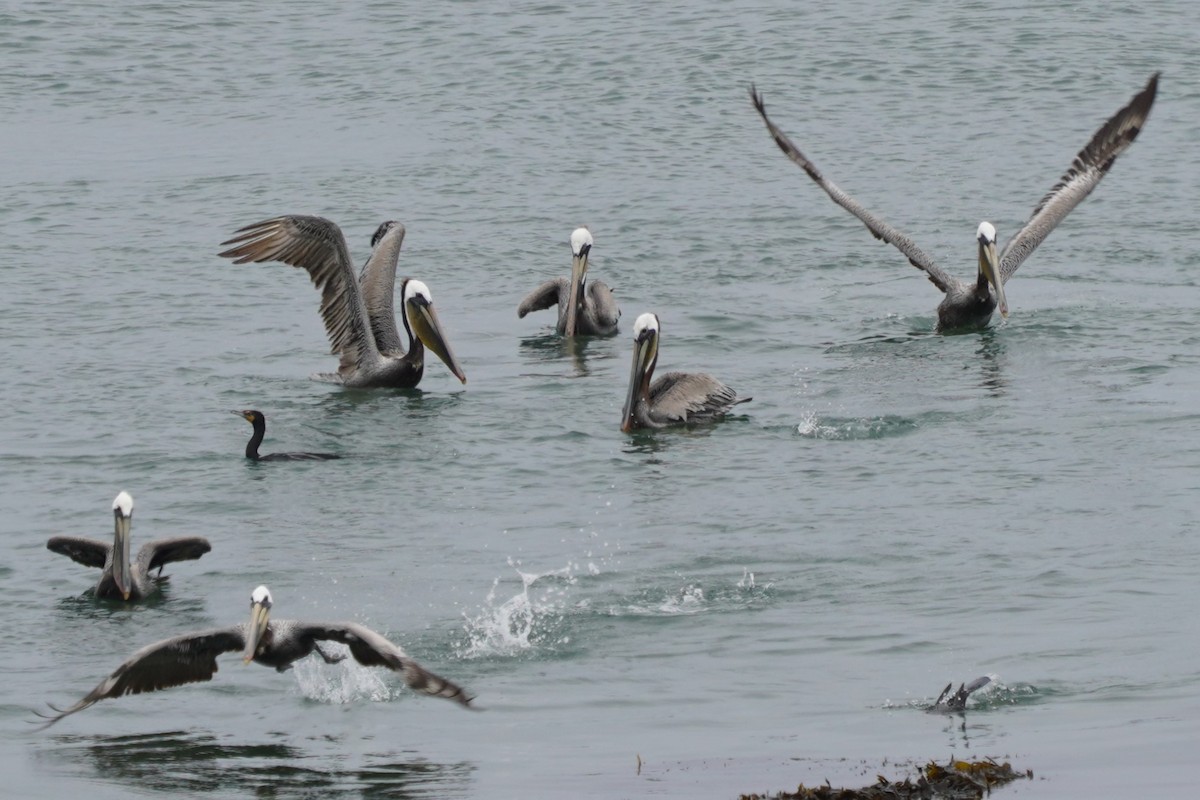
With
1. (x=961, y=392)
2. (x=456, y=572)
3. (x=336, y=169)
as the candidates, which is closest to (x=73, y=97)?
(x=336, y=169)

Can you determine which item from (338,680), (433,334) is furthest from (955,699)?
(433,334)

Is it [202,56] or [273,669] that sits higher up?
[202,56]

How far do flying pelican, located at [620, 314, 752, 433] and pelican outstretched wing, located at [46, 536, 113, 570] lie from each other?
431 centimetres

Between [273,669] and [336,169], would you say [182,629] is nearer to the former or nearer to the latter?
[273,669]

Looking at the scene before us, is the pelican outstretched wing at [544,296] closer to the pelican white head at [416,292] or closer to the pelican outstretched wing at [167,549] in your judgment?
the pelican white head at [416,292]

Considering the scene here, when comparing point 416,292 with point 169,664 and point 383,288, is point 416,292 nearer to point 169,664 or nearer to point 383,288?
point 383,288

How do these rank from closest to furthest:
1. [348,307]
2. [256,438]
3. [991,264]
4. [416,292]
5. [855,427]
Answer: [256,438] → [855,427] → [416,292] → [348,307] → [991,264]

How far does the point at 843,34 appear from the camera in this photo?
28078mm

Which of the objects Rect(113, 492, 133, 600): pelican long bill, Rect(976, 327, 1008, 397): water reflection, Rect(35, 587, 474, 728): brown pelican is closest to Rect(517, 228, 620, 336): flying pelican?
Rect(976, 327, 1008, 397): water reflection

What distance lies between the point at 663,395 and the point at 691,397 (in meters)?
0.19

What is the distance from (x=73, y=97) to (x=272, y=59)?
290cm

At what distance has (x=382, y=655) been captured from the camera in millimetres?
8148

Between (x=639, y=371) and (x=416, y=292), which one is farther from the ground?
(x=416, y=292)

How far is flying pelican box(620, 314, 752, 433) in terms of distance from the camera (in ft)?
45.4
